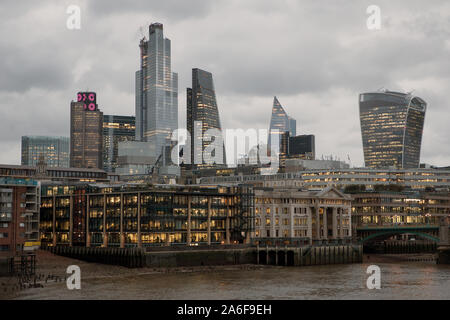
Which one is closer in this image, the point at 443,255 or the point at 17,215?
the point at 17,215

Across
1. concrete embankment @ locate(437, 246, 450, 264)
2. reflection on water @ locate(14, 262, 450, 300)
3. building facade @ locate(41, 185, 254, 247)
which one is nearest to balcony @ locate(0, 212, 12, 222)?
reflection on water @ locate(14, 262, 450, 300)

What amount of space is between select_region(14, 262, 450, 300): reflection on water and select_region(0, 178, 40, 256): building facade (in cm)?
2141

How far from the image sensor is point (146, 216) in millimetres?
170125

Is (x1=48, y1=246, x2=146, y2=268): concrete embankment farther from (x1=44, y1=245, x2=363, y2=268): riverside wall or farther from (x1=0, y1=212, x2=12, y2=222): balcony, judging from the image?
(x1=0, y1=212, x2=12, y2=222): balcony

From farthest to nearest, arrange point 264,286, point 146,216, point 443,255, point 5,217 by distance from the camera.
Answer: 1. point 443,255
2. point 146,216
3. point 5,217
4. point 264,286

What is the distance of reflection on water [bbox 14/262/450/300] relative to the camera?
373ft

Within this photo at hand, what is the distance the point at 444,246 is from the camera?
184m

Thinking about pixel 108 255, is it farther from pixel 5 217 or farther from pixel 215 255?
pixel 5 217

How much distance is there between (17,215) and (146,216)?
110 feet

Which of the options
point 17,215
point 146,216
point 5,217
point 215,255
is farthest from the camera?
point 146,216

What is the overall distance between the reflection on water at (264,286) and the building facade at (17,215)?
21.4 meters

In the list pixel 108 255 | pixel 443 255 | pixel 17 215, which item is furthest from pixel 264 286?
pixel 443 255
